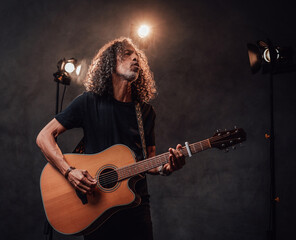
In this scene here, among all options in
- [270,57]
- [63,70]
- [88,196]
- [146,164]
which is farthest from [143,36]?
[88,196]

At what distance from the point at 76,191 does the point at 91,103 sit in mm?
667

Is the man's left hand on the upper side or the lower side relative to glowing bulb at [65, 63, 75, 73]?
lower

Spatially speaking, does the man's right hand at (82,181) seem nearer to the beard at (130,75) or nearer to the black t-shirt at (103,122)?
the black t-shirt at (103,122)

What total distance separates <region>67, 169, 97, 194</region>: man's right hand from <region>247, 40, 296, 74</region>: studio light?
2143mm

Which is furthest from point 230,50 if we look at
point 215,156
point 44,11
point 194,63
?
point 44,11

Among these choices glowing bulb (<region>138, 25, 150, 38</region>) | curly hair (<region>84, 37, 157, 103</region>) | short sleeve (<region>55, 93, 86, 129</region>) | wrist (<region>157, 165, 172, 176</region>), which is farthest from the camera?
glowing bulb (<region>138, 25, 150, 38</region>)

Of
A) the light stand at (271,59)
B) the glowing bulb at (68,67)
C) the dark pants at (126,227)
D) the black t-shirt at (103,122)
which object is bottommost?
the dark pants at (126,227)

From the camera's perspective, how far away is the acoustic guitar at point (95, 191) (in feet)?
4.72

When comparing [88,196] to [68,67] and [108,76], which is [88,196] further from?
[68,67]

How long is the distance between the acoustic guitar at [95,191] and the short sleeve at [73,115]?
241 millimetres

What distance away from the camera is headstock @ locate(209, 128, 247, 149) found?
1.77m

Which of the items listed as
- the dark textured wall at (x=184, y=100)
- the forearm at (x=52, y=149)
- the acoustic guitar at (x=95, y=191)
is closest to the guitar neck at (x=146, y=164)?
the acoustic guitar at (x=95, y=191)

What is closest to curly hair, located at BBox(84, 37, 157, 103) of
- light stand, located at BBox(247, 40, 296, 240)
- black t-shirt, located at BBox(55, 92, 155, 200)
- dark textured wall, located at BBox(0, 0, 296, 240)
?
black t-shirt, located at BBox(55, 92, 155, 200)

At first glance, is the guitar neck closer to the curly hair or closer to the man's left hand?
the man's left hand
